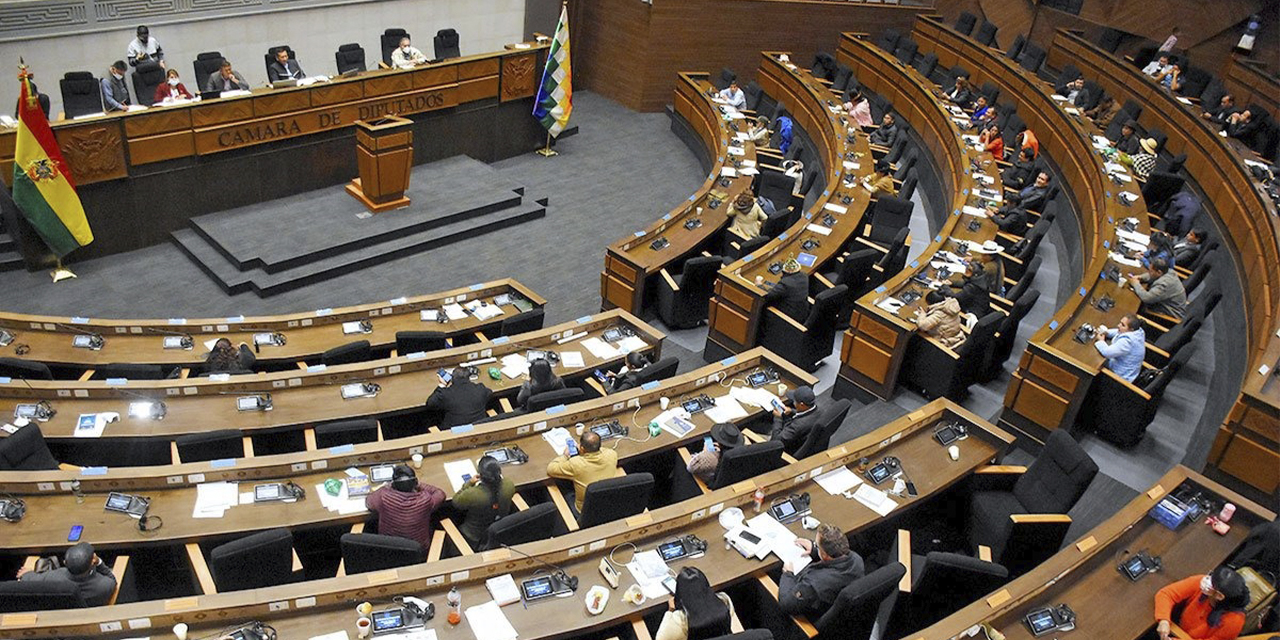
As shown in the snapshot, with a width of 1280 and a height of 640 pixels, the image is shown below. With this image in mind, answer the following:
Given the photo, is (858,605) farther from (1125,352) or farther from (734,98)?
(734,98)

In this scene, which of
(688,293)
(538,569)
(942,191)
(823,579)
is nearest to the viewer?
(823,579)

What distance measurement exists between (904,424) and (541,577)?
2.78 meters

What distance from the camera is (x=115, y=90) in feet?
31.6

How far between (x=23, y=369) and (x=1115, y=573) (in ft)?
23.3

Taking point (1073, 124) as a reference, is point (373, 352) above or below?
below

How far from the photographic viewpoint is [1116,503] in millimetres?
6500

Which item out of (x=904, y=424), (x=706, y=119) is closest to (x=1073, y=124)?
(x=706, y=119)

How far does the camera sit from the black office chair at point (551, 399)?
632 centimetres

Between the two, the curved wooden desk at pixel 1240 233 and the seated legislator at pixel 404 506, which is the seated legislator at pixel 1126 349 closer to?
the curved wooden desk at pixel 1240 233

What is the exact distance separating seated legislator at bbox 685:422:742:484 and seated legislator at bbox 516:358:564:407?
1239 millimetres

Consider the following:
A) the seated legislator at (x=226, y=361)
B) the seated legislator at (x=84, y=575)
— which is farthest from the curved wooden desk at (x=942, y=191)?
the seated legislator at (x=84, y=575)

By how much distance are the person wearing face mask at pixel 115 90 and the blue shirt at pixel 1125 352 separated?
366 inches

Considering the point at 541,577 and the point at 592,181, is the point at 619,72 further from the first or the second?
the point at 541,577

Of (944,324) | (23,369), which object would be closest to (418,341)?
(23,369)
